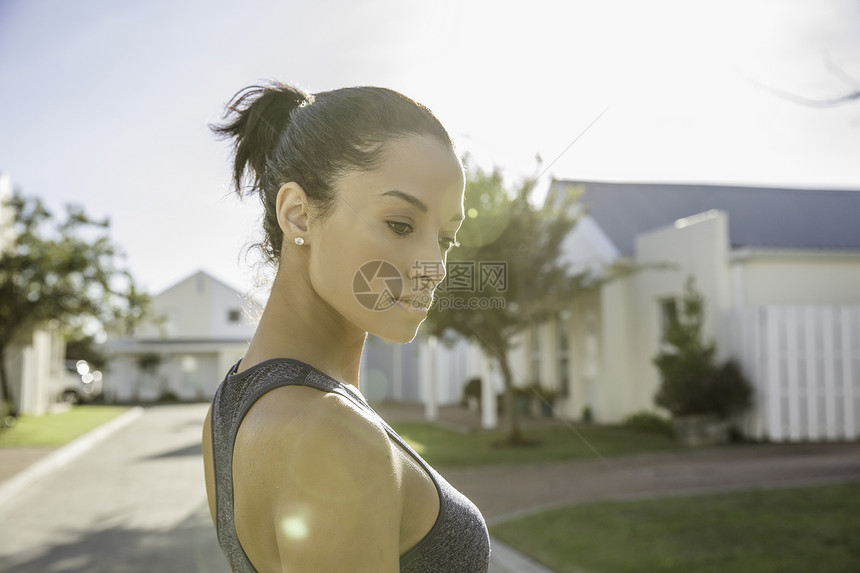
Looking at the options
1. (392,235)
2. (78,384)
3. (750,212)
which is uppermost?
(750,212)

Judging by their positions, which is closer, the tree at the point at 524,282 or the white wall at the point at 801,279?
the tree at the point at 524,282

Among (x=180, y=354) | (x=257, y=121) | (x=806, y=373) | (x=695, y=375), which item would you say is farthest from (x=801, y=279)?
(x=180, y=354)

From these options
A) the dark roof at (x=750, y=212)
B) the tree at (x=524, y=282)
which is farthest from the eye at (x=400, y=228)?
the dark roof at (x=750, y=212)

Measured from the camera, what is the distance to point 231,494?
1135 millimetres

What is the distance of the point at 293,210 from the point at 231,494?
425mm

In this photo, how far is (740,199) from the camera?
16.7m

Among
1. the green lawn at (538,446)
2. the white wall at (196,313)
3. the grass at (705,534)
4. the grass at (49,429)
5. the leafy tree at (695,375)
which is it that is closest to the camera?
the grass at (705,534)

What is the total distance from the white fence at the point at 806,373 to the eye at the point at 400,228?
1311 cm

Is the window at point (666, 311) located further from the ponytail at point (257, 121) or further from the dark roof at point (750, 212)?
the ponytail at point (257, 121)

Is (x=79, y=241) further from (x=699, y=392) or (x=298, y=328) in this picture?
(x=298, y=328)

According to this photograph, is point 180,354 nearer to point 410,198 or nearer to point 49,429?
point 49,429

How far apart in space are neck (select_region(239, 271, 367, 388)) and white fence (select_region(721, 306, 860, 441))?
13.0 m

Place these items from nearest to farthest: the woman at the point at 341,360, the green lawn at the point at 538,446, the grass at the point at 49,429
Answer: the woman at the point at 341,360 < the green lawn at the point at 538,446 < the grass at the point at 49,429

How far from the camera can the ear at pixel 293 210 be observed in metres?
1.13
